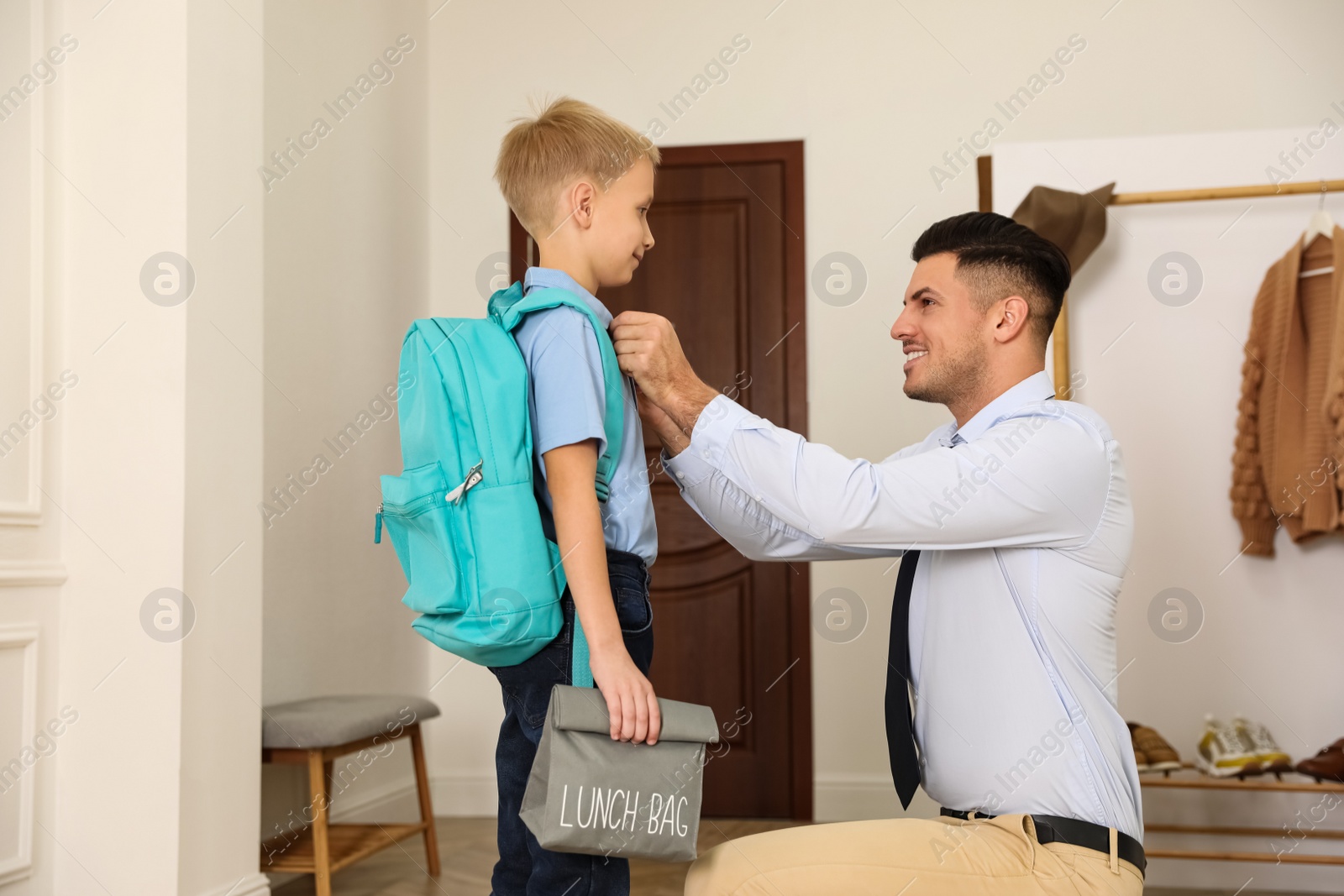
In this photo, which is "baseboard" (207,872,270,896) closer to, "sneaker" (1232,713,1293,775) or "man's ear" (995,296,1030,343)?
"man's ear" (995,296,1030,343)

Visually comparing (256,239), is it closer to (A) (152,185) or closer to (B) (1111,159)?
(A) (152,185)

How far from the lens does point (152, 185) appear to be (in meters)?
2.25

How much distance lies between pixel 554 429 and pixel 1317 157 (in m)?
2.52

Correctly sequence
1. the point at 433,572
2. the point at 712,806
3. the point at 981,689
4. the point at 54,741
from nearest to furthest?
the point at 433,572, the point at 981,689, the point at 54,741, the point at 712,806

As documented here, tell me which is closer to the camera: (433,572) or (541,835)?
(541,835)

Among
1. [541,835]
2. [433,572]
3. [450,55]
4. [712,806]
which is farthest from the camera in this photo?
[450,55]

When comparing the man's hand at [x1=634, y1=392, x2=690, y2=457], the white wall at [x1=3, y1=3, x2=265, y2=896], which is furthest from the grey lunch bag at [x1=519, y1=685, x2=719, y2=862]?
the white wall at [x1=3, y1=3, x2=265, y2=896]

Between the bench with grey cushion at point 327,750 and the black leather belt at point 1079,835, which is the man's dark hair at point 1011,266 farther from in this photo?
the bench with grey cushion at point 327,750

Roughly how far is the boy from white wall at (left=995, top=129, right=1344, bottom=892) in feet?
5.51

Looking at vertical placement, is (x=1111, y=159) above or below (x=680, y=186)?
below

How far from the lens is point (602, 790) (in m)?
1.13

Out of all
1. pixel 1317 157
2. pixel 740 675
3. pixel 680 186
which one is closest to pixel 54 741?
pixel 740 675

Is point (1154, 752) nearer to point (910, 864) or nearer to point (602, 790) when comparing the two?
point (910, 864)

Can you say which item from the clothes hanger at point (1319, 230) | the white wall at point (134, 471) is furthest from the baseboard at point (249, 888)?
the clothes hanger at point (1319, 230)
